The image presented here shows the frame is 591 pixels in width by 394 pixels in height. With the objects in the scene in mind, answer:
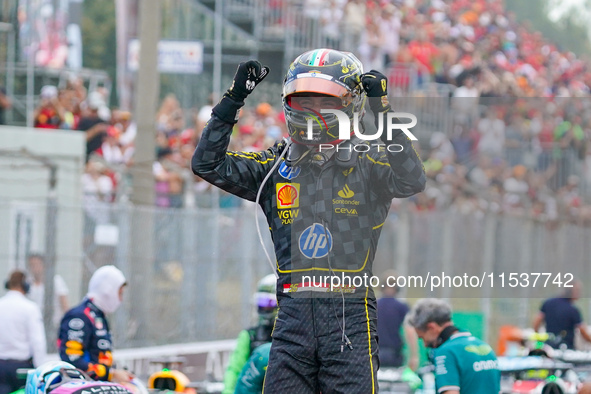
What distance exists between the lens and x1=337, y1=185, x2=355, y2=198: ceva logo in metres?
3.96

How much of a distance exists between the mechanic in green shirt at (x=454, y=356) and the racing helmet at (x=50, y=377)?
205 cm

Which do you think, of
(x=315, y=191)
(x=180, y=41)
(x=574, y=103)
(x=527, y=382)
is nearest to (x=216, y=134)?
(x=315, y=191)

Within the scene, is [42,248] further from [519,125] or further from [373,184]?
[519,125]

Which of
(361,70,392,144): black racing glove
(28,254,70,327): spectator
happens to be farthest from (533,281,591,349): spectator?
(361,70,392,144): black racing glove

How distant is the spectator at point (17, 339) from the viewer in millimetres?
8070

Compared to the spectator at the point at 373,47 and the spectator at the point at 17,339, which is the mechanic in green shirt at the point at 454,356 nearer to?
the spectator at the point at 17,339

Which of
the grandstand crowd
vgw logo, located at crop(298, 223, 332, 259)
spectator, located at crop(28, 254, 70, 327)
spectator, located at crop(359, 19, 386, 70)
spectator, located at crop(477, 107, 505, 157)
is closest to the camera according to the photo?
vgw logo, located at crop(298, 223, 332, 259)

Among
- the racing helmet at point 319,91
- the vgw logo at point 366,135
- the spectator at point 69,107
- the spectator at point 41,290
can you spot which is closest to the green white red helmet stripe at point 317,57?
the racing helmet at point 319,91

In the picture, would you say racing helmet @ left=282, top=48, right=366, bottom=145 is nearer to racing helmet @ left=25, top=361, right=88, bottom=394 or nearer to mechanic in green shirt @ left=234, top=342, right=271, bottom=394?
racing helmet @ left=25, top=361, right=88, bottom=394

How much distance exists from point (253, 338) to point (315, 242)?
3.05 meters

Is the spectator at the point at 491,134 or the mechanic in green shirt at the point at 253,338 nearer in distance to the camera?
the mechanic in green shirt at the point at 253,338

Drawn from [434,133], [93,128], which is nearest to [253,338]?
[93,128]

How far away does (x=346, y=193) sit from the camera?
3973 millimetres

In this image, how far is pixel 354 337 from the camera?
387cm
